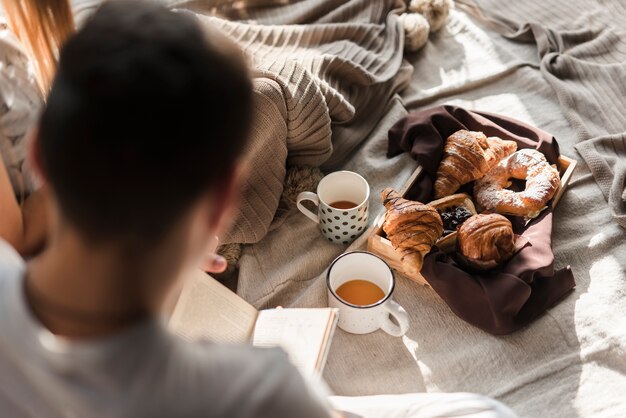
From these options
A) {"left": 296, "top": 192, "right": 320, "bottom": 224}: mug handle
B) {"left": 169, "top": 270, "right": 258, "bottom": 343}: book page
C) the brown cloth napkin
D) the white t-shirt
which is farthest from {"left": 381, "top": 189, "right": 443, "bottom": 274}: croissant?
the white t-shirt

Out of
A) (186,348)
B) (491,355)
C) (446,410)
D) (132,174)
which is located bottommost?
(491,355)

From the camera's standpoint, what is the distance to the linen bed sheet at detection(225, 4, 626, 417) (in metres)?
0.90

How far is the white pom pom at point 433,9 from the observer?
1413mm

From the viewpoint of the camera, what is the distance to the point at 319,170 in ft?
3.75

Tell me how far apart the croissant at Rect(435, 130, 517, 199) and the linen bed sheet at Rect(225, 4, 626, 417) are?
0.29ft

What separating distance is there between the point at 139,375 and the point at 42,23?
0.60 meters

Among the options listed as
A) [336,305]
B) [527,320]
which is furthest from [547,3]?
[336,305]

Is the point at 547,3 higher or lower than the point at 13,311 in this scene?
lower

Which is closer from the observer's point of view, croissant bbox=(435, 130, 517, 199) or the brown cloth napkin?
the brown cloth napkin

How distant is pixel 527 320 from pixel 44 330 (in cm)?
75

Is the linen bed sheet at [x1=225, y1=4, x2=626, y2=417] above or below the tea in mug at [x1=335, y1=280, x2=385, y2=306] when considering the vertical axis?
below

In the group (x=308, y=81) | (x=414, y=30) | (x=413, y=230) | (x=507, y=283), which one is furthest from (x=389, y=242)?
(x=414, y=30)

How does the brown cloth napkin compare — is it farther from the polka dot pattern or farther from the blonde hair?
the blonde hair

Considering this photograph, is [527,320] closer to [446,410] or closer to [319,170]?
[446,410]
